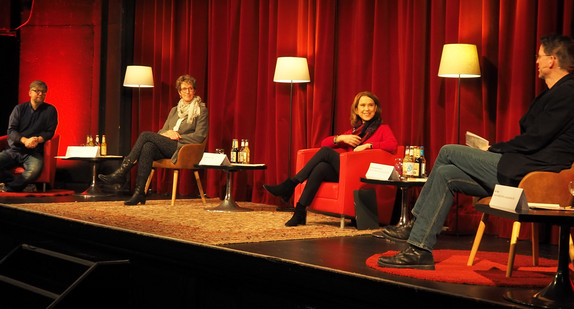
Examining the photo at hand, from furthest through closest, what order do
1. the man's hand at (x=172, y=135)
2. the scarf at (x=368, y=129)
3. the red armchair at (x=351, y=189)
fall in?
the man's hand at (x=172, y=135)
the scarf at (x=368, y=129)
the red armchair at (x=351, y=189)

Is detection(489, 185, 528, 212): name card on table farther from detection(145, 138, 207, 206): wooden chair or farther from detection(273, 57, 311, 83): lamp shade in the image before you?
detection(145, 138, 207, 206): wooden chair

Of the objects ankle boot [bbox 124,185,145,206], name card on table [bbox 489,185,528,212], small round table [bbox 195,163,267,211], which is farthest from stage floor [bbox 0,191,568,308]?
ankle boot [bbox 124,185,145,206]

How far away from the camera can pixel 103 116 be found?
8.22 m

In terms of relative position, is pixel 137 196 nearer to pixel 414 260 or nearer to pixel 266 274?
pixel 266 274

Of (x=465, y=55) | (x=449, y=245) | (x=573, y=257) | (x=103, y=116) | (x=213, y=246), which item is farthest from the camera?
(x=103, y=116)

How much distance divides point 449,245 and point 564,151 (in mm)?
1109

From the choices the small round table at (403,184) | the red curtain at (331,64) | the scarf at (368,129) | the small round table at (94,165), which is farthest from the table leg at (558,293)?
the small round table at (94,165)

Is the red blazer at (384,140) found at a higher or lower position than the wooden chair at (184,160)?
higher

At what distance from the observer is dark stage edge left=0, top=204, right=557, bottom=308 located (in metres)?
2.69

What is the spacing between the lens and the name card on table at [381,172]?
14.7 ft

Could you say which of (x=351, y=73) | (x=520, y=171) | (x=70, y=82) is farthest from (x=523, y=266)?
(x=70, y=82)

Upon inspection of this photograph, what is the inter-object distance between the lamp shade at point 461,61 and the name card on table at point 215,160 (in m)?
1.99

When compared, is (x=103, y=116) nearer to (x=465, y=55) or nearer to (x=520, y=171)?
(x=465, y=55)

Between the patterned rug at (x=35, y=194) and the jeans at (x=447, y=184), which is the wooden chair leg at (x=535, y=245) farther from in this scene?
the patterned rug at (x=35, y=194)
